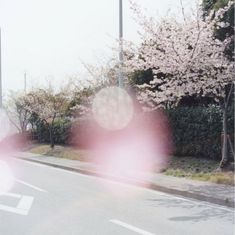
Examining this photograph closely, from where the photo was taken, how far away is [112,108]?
990 inches

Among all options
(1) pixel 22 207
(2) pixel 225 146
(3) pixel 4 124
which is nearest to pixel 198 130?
(2) pixel 225 146

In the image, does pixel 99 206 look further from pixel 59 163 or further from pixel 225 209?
pixel 59 163

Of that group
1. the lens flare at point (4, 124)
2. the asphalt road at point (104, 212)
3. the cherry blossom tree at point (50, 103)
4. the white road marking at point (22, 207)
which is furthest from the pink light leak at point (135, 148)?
the lens flare at point (4, 124)

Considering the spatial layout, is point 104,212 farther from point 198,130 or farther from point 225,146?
point 198,130

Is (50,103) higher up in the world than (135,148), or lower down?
higher up

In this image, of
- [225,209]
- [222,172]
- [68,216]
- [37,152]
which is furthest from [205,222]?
[37,152]

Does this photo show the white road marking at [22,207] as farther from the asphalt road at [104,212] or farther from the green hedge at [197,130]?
the green hedge at [197,130]

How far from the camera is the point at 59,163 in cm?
2248

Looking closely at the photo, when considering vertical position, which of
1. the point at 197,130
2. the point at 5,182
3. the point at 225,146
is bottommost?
the point at 5,182

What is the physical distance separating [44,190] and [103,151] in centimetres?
1221

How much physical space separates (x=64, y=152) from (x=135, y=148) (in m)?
6.60

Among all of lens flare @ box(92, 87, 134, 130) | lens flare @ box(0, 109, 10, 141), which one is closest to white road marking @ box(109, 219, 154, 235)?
lens flare @ box(92, 87, 134, 130)

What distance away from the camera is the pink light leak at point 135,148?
17938 mm

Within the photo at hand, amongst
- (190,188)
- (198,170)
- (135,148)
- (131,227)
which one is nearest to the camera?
(131,227)
